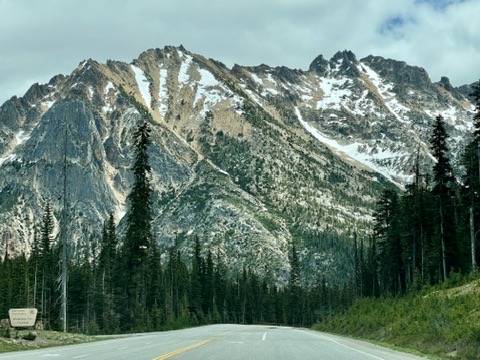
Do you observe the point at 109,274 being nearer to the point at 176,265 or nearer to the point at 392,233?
the point at 176,265

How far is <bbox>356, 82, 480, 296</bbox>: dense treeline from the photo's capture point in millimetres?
59156

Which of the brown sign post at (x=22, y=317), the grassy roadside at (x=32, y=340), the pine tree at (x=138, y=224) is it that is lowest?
the grassy roadside at (x=32, y=340)

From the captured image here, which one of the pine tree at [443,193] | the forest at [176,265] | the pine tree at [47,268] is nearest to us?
the forest at [176,265]

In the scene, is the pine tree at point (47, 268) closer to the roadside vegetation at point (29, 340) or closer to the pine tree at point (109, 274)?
the pine tree at point (109, 274)

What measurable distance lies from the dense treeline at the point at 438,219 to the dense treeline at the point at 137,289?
28.9 metres

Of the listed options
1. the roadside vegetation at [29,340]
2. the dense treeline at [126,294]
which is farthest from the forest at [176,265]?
the roadside vegetation at [29,340]

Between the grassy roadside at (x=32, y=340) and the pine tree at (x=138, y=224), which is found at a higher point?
the pine tree at (x=138, y=224)

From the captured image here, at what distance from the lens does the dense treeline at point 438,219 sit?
59.2 metres

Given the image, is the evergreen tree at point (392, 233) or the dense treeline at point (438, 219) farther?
the evergreen tree at point (392, 233)

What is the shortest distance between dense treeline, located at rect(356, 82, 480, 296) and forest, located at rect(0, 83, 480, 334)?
0.45 feet

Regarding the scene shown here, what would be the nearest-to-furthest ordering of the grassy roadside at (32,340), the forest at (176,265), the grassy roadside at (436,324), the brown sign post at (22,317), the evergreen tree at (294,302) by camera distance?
1. the grassy roadside at (436,324)
2. the grassy roadside at (32,340)
3. the brown sign post at (22,317)
4. the forest at (176,265)
5. the evergreen tree at (294,302)

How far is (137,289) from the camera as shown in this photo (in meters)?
61.4

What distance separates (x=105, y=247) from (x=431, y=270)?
46116 millimetres

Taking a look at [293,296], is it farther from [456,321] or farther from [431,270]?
[456,321]
